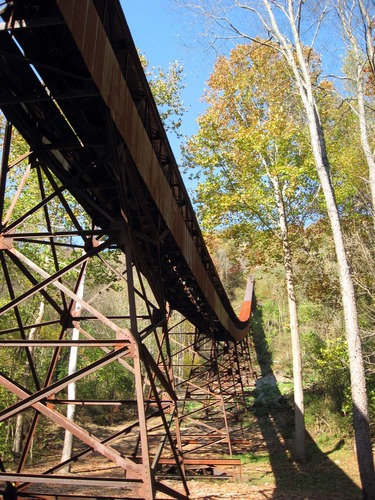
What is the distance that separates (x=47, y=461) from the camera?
44.3ft

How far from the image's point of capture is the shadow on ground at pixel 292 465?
9.08 meters

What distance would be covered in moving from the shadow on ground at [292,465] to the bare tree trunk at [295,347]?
55 cm

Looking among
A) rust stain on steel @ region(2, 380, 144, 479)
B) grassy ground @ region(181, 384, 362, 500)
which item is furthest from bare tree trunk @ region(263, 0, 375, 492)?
rust stain on steel @ region(2, 380, 144, 479)

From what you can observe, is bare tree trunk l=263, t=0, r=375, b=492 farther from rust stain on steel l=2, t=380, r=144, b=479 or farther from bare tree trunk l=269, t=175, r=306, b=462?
rust stain on steel l=2, t=380, r=144, b=479

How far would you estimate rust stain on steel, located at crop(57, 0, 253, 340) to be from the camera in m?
3.07

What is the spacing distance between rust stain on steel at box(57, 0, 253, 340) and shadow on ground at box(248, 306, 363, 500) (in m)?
6.65

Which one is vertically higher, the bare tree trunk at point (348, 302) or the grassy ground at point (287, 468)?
the bare tree trunk at point (348, 302)

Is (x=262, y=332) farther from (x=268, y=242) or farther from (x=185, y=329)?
(x=268, y=242)

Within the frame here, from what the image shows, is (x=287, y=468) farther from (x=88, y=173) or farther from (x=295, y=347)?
(x=88, y=173)

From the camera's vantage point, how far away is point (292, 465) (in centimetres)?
1139

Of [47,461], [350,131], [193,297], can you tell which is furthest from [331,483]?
[350,131]

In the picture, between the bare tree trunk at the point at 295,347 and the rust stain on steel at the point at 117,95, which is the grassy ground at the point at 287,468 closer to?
the bare tree trunk at the point at 295,347

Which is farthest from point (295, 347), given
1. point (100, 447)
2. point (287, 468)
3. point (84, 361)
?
point (100, 447)

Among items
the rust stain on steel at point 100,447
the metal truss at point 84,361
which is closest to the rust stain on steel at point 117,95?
the metal truss at point 84,361
